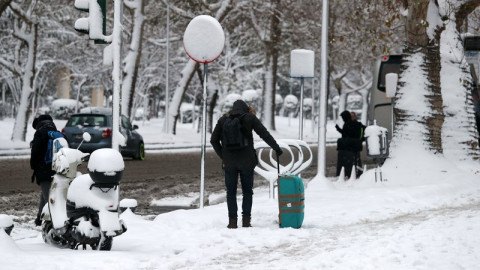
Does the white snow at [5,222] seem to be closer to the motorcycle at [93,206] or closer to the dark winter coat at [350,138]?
the motorcycle at [93,206]

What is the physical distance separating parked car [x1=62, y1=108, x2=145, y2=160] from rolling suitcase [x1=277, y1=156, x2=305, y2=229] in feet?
50.1

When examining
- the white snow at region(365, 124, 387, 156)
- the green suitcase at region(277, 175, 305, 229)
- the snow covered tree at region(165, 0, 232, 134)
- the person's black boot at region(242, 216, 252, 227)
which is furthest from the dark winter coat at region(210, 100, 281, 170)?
the snow covered tree at region(165, 0, 232, 134)

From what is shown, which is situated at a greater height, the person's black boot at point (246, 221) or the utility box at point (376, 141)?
the utility box at point (376, 141)

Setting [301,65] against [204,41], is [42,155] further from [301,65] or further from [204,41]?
[301,65]

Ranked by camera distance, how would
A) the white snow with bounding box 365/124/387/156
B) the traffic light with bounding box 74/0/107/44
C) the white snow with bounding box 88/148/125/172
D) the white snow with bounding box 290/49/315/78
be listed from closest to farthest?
1. the white snow with bounding box 88/148/125/172
2. the traffic light with bounding box 74/0/107/44
3. the white snow with bounding box 290/49/315/78
4. the white snow with bounding box 365/124/387/156

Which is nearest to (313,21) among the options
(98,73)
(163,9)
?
(163,9)

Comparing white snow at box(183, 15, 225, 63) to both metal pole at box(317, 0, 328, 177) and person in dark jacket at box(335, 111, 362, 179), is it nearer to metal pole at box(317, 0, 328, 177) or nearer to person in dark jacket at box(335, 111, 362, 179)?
metal pole at box(317, 0, 328, 177)

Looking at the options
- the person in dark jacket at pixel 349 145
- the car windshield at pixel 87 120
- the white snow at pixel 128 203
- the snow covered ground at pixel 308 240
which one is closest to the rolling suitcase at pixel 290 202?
the snow covered ground at pixel 308 240

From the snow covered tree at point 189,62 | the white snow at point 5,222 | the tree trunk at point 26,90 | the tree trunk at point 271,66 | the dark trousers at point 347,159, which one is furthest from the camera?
the tree trunk at point 271,66

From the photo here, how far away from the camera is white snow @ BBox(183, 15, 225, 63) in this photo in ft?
41.8

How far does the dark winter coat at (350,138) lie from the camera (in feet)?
63.2

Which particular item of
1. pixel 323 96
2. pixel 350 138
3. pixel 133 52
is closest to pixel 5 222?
pixel 323 96

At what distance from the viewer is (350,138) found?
761 inches

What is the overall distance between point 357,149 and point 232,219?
9.00 meters
